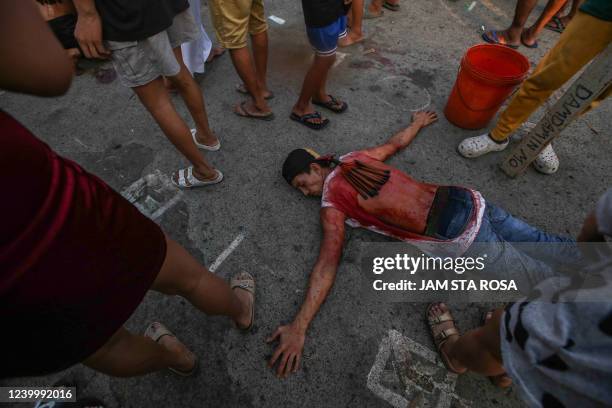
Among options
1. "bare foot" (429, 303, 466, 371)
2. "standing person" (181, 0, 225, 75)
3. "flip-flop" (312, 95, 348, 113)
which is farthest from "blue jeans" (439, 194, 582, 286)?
"standing person" (181, 0, 225, 75)

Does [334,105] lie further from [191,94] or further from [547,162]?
[547,162]

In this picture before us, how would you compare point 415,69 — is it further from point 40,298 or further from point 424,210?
point 40,298

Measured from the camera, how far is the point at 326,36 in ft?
7.59

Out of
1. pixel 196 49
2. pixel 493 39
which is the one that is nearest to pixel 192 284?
pixel 196 49

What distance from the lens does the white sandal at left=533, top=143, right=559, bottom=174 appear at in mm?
2459

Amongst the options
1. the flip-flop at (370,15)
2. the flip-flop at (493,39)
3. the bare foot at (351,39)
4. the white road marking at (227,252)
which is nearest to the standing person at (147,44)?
the white road marking at (227,252)

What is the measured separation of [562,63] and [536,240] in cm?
112

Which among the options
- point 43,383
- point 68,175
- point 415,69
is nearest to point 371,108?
point 415,69

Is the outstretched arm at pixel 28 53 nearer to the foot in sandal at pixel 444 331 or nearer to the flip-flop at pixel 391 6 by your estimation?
the foot in sandal at pixel 444 331

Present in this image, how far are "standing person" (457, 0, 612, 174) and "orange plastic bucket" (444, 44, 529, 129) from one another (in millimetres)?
A: 161

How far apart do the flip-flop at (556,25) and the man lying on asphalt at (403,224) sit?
11.2ft

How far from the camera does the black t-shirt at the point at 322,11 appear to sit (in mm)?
2152

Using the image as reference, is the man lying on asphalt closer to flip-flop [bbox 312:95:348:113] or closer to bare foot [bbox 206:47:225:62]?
flip-flop [bbox 312:95:348:113]

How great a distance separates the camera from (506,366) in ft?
3.20
